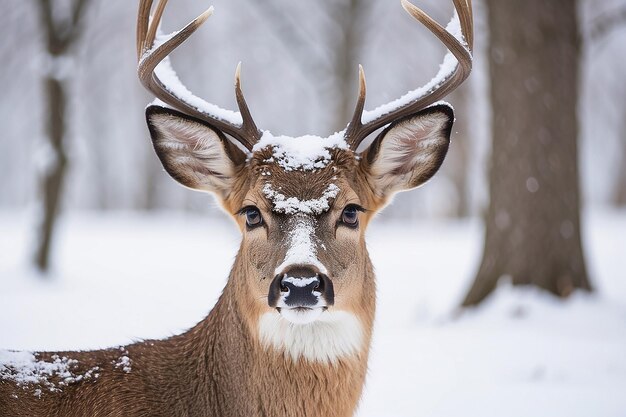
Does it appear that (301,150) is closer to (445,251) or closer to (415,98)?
(415,98)

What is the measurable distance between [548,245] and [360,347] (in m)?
4.51

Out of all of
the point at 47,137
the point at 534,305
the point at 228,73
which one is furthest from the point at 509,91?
the point at 228,73

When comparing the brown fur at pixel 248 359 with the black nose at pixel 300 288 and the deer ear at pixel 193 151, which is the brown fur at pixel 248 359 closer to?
the deer ear at pixel 193 151

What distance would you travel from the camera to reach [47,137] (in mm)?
10266

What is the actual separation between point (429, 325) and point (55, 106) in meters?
6.28

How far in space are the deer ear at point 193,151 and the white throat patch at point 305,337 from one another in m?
0.85

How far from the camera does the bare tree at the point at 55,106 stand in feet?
33.3

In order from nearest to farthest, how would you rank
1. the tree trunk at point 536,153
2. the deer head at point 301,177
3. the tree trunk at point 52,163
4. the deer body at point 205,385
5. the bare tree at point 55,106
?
the deer body at point 205,385 → the deer head at point 301,177 → the tree trunk at point 536,153 → the bare tree at point 55,106 → the tree trunk at point 52,163

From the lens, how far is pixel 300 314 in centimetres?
299

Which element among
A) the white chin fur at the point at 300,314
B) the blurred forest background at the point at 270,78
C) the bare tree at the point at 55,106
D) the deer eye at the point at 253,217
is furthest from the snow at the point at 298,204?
the bare tree at the point at 55,106

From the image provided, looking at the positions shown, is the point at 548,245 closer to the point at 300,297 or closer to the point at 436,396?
the point at 436,396

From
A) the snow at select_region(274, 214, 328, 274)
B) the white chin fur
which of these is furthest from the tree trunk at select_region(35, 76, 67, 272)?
the white chin fur

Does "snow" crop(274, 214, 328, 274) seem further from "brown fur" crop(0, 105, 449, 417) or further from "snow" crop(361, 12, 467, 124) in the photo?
"snow" crop(361, 12, 467, 124)

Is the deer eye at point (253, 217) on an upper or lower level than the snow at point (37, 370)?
upper
